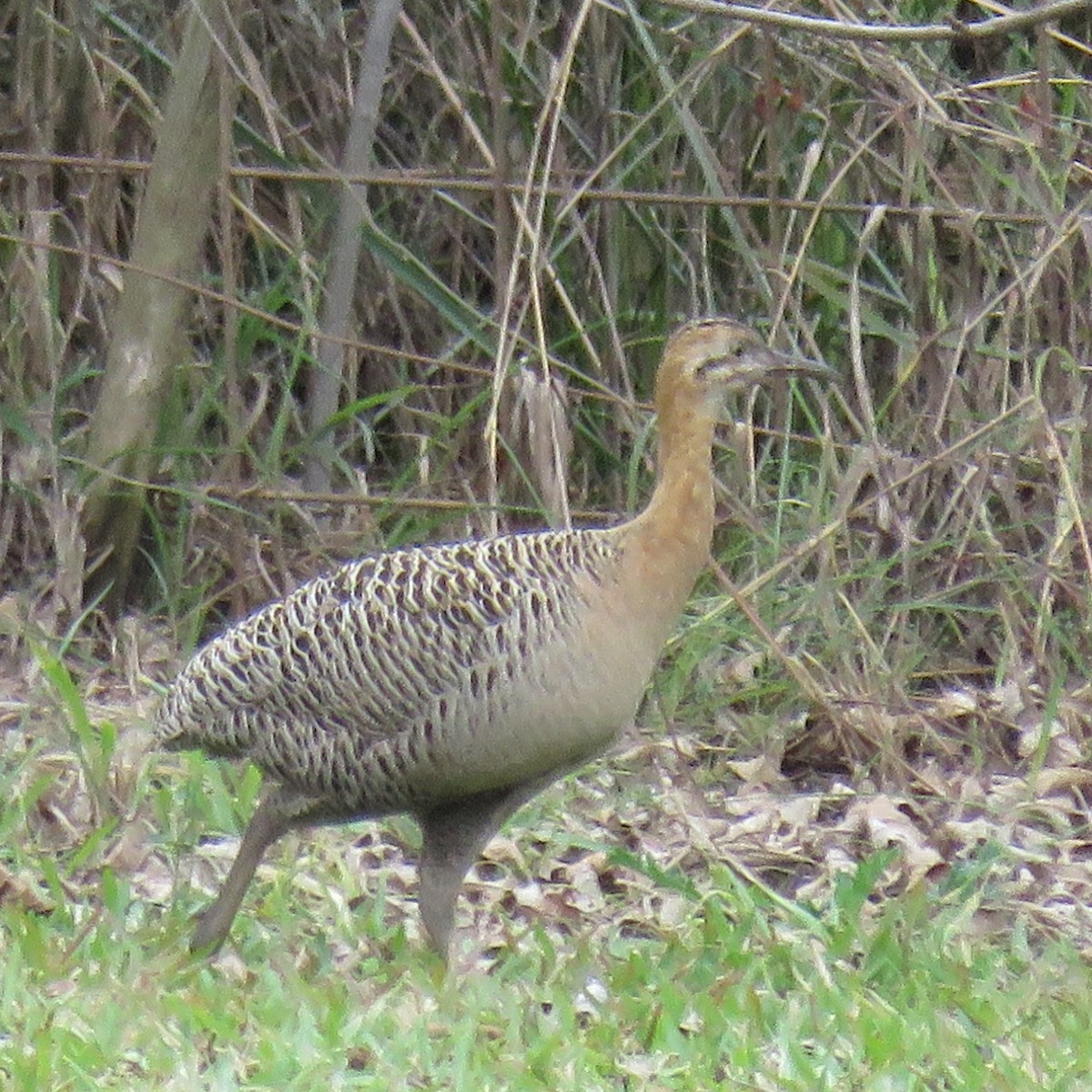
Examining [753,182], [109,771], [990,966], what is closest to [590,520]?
[753,182]

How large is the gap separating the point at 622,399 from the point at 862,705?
3.36 ft

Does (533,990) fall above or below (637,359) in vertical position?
below

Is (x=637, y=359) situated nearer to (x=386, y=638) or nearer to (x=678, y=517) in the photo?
(x=678, y=517)

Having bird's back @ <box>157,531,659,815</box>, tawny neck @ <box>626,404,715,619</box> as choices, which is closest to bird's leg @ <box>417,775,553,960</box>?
bird's back @ <box>157,531,659,815</box>

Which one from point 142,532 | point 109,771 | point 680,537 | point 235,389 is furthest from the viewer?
point 142,532

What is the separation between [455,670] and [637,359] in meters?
2.68

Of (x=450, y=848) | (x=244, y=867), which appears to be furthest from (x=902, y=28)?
(x=244, y=867)

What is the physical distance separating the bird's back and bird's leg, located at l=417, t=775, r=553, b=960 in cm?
11

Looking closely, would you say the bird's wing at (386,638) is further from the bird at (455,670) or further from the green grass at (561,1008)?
the green grass at (561,1008)

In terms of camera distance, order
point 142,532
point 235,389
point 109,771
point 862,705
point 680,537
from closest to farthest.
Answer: point 680,537
point 109,771
point 862,705
point 235,389
point 142,532

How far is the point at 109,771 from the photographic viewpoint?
213 inches

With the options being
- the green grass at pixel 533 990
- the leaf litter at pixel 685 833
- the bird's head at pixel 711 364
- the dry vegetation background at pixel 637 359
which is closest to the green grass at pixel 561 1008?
the green grass at pixel 533 990

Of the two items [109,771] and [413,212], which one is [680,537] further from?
[413,212]

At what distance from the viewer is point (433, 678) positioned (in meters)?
4.44
